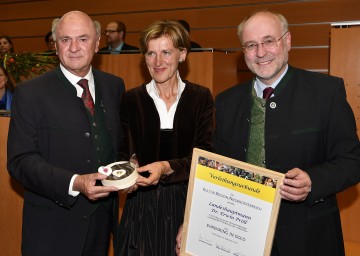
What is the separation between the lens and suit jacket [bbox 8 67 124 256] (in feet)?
6.53

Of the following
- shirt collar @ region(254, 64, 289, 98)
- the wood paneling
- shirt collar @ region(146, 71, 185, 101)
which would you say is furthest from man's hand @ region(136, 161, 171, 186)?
the wood paneling

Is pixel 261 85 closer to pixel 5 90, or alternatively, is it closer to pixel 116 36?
pixel 5 90

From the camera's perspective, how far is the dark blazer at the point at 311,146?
1.78m

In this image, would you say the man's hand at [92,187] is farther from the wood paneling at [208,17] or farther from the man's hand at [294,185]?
the wood paneling at [208,17]

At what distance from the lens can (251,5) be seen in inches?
255

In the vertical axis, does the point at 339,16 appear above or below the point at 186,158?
above

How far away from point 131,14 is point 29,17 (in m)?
2.40

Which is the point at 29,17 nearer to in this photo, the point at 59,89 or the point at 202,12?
the point at 202,12

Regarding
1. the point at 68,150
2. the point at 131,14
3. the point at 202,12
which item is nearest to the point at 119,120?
the point at 68,150

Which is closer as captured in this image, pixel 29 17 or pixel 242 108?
pixel 242 108

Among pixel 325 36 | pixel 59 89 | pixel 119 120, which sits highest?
pixel 325 36

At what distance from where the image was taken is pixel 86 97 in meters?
2.19

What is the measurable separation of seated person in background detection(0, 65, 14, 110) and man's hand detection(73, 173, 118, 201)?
2492mm

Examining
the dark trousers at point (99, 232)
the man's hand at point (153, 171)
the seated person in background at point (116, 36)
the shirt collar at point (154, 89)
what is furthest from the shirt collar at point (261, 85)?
the seated person in background at point (116, 36)
